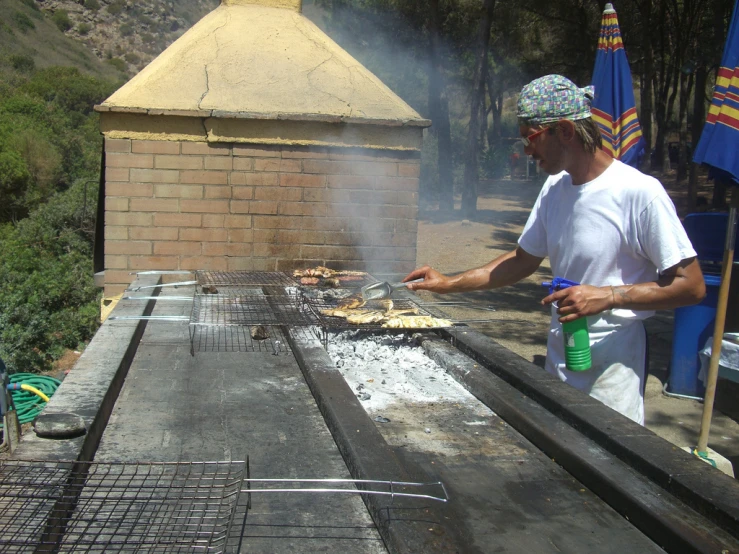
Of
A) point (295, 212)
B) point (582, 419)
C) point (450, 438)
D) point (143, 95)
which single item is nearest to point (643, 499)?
point (582, 419)

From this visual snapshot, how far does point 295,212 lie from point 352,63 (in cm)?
170

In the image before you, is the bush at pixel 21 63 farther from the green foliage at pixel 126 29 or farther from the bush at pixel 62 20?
the green foliage at pixel 126 29

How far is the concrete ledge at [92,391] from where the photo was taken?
2.26 meters

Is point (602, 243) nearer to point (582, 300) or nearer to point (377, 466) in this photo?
point (582, 300)

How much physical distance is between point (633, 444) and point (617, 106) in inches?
198

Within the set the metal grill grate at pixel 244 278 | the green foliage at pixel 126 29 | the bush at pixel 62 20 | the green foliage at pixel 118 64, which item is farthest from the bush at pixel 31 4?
the metal grill grate at pixel 244 278

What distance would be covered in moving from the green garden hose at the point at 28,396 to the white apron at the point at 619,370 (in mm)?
4797

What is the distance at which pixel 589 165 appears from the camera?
2887mm

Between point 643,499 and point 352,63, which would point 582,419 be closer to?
point 643,499

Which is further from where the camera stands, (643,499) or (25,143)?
(25,143)

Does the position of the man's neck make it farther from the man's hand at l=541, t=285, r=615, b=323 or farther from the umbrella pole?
the umbrella pole

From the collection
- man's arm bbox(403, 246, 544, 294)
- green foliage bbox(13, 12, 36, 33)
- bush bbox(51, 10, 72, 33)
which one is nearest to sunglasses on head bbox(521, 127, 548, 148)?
man's arm bbox(403, 246, 544, 294)

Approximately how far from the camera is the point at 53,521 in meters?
1.78

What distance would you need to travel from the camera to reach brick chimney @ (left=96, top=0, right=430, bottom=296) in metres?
5.96
